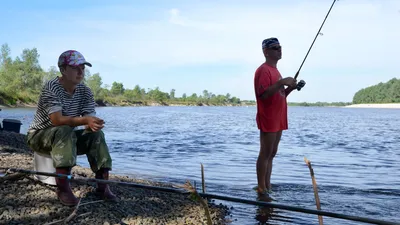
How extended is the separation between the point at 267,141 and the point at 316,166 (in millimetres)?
5828

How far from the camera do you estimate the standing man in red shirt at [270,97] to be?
5.43 meters

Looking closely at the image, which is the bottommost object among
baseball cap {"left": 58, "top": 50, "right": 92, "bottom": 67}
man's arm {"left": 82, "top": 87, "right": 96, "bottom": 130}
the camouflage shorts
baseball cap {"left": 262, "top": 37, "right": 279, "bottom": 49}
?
the camouflage shorts

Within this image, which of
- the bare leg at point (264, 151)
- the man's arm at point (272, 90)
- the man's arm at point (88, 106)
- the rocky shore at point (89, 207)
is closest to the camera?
the rocky shore at point (89, 207)

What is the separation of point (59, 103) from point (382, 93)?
560ft

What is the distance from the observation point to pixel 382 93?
6260 inches

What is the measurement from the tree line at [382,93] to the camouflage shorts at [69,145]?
512ft

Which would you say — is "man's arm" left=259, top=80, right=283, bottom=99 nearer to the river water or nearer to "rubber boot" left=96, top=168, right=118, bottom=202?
the river water

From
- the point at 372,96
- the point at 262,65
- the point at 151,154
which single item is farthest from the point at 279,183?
the point at 372,96

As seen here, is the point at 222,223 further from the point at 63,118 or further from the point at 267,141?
the point at 63,118

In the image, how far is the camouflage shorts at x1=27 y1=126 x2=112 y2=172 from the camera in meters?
3.84

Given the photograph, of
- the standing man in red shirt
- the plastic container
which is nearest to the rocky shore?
the standing man in red shirt

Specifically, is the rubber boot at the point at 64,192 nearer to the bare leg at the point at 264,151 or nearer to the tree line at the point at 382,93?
the bare leg at the point at 264,151

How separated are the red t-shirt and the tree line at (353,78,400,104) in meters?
154

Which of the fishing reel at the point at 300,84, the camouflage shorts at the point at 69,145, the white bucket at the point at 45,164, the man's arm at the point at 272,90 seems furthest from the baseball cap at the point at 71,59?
the fishing reel at the point at 300,84
